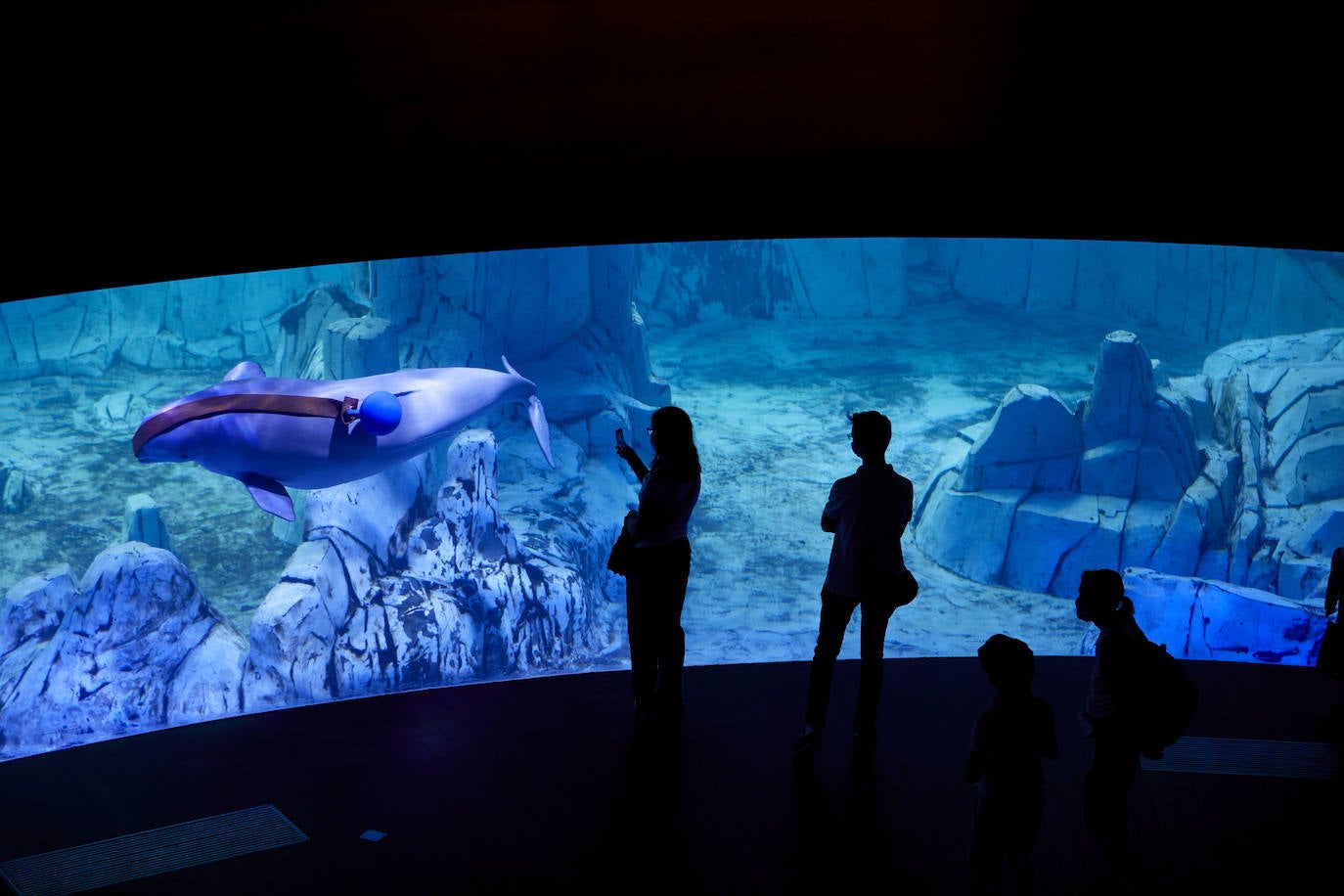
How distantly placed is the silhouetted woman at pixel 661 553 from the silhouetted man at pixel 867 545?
1.72ft

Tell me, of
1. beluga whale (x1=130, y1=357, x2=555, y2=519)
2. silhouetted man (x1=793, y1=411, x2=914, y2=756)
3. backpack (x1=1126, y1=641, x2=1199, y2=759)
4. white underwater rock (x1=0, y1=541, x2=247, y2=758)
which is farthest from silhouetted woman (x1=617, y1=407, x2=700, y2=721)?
white underwater rock (x1=0, y1=541, x2=247, y2=758)

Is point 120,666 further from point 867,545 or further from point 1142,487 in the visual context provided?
point 1142,487

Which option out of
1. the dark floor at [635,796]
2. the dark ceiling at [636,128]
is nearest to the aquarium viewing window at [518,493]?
the dark floor at [635,796]

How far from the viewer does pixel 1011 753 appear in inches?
93.7

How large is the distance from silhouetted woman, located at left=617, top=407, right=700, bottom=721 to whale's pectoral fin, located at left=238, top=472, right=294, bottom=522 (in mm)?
3148

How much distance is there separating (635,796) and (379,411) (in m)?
3.44

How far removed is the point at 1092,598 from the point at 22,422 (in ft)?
102

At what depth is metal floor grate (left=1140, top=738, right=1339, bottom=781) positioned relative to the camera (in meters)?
3.31

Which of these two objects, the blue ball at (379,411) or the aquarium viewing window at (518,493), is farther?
the aquarium viewing window at (518,493)

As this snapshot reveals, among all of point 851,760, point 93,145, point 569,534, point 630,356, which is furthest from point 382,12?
point 630,356

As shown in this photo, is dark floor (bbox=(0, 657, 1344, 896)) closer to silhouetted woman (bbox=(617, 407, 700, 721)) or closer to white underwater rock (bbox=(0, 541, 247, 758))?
silhouetted woman (bbox=(617, 407, 700, 721))

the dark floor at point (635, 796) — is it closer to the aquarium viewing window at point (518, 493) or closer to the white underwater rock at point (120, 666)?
the aquarium viewing window at point (518, 493)

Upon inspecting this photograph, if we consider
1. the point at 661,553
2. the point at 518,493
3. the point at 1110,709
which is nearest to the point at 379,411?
the point at 661,553

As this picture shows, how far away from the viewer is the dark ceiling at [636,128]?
2.59 m
